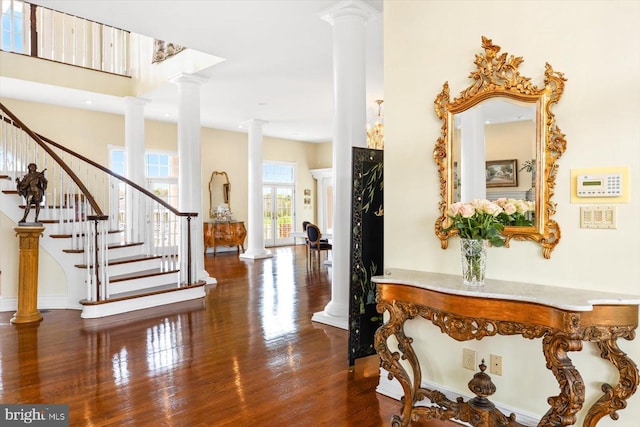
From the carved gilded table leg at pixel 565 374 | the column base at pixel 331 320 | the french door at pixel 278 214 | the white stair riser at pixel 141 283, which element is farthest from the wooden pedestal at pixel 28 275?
the french door at pixel 278 214

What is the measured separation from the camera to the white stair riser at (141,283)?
5.20m

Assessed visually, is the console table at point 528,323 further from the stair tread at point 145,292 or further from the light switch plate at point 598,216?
the stair tread at point 145,292

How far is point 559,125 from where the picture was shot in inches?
84.4

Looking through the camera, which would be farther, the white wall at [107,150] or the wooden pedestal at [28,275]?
the white wall at [107,150]

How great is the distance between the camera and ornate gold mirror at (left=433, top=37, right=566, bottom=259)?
218 centimetres

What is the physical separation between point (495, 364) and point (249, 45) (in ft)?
15.7

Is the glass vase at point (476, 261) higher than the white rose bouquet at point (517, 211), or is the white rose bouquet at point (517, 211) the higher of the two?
the white rose bouquet at point (517, 211)

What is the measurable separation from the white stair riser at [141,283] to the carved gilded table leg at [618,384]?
5.02 m

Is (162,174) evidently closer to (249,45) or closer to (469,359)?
(249,45)

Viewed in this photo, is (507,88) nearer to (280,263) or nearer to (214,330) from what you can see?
(214,330)

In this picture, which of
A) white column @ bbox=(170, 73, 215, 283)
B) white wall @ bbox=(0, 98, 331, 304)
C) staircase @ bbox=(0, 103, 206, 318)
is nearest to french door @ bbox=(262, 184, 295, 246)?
white wall @ bbox=(0, 98, 331, 304)

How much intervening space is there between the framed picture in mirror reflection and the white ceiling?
2.72 meters

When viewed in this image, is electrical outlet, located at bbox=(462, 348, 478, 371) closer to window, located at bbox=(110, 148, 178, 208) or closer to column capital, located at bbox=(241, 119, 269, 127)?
column capital, located at bbox=(241, 119, 269, 127)

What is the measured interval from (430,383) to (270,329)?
6.55ft
